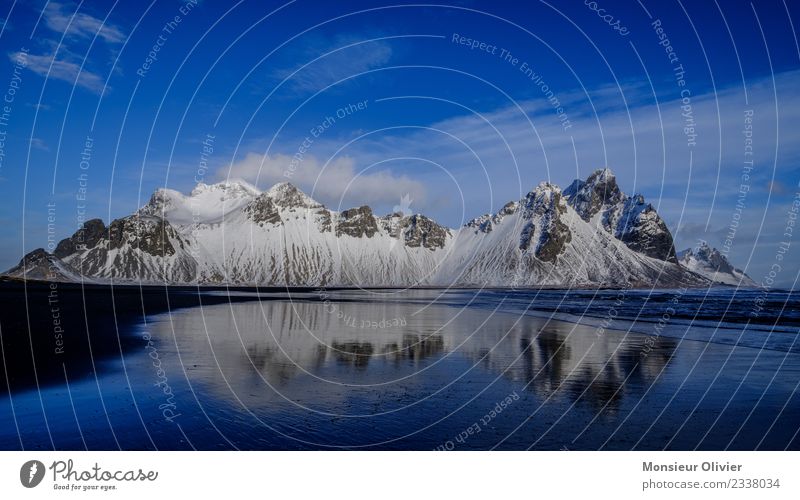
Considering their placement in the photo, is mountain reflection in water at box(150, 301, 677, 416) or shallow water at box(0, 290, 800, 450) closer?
shallow water at box(0, 290, 800, 450)

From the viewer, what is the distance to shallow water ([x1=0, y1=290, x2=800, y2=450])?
50.0ft

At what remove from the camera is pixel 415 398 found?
782 inches

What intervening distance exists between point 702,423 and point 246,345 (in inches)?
987

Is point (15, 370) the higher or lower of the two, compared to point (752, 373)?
higher

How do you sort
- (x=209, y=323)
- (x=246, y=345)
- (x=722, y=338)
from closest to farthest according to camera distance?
(x=246, y=345) < (x=722, y=338) < (x=209, y=323)

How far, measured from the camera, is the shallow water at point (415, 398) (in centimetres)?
1523

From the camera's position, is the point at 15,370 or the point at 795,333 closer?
the point at 15,370

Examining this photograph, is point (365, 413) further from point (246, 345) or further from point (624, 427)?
point (246, 345)

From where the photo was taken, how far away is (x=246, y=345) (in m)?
33.5

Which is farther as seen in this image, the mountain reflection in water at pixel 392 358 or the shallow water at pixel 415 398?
the mountain reflection in water at pixel 392 358

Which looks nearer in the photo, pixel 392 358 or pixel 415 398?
pixel 415 398

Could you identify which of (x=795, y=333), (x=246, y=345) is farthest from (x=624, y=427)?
(x=795, y=333)
